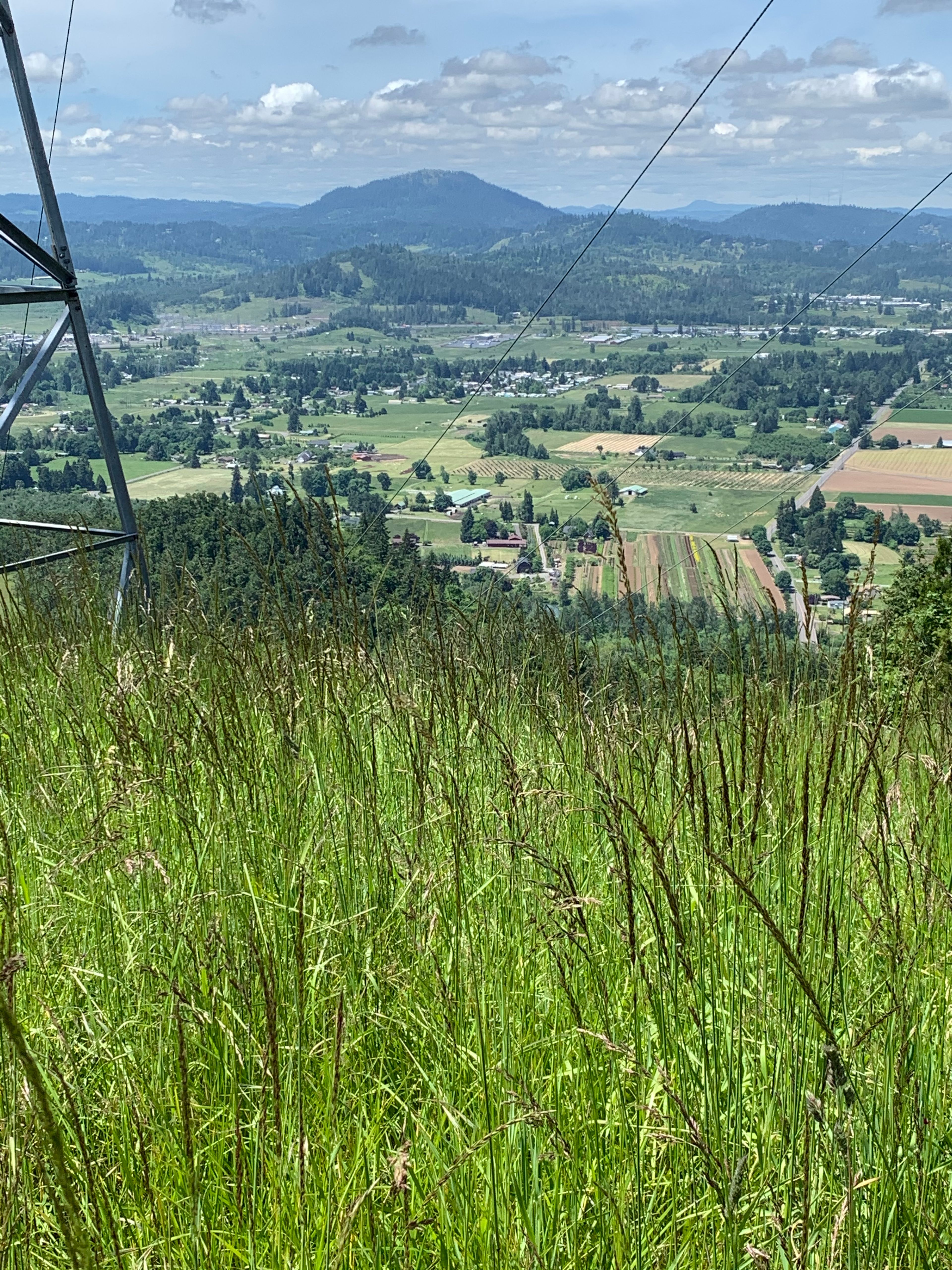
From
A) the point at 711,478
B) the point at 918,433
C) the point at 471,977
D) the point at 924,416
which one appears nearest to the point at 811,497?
the point at 711,478

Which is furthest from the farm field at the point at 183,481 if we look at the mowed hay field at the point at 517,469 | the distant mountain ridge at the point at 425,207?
the distant mountain ridge at the point at 425,207

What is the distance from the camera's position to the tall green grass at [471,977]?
48.4 inches

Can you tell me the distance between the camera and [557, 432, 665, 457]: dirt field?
174ft

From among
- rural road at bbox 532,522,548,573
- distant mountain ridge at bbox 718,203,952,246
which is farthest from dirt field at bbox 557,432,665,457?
distant mountain ridge at bbox 718,203,952,246

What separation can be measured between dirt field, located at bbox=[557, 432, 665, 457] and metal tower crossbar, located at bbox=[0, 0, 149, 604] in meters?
47.3

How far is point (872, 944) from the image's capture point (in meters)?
1.75

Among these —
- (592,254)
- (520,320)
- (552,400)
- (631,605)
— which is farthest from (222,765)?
(592,254)

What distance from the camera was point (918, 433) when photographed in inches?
2370

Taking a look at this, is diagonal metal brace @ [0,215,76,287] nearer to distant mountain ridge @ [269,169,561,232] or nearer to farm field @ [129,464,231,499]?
farm field @ [129,464,231,499]

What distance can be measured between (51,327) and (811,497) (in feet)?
90.6

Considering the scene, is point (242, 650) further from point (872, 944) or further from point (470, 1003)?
point (872, 944)

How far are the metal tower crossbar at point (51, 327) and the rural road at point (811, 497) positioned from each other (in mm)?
2906

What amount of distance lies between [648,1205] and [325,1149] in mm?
430

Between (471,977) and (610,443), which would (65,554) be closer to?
(471,977)
